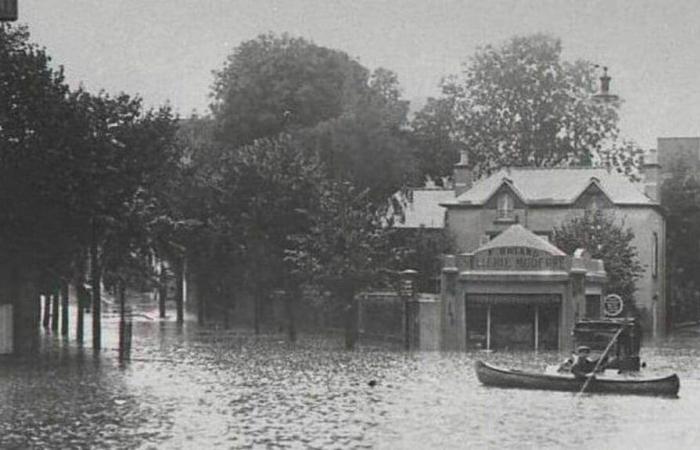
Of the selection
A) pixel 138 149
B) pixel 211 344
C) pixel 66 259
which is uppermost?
pixel 138 149

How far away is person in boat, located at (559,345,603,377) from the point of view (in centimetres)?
3123

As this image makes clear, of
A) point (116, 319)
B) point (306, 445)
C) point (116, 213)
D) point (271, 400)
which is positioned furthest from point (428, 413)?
point (116, 319)

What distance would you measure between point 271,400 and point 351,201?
80.4 feet

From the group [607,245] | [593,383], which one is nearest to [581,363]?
[593,383]

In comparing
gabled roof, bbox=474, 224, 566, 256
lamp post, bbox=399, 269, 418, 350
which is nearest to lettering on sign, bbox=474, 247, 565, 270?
gabled roof, bbox=474, 224, 566, 256

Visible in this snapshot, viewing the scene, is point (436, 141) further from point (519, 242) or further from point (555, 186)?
point (519, 242)

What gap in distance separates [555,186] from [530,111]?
15.3 metres

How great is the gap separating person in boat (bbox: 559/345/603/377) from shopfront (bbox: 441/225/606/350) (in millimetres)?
18149

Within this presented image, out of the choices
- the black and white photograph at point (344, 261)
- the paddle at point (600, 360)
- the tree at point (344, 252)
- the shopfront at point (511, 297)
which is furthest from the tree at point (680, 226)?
the paddle at point (600, 360)

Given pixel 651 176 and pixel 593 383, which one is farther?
pixel 651 176

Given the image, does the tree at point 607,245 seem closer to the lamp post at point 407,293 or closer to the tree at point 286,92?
the lamp post at point 407,293

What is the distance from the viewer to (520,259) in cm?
5141

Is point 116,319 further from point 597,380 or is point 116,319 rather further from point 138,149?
point 597,380

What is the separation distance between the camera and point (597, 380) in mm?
30672
